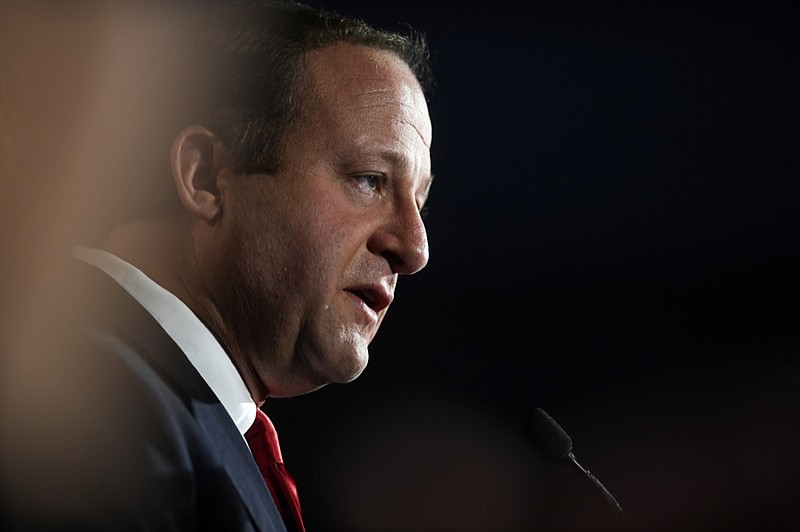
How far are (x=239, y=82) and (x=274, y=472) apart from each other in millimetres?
582

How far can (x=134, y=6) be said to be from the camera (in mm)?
1683

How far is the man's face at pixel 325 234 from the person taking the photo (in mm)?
1314

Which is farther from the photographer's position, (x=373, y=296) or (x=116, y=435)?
(x=373, y=296)

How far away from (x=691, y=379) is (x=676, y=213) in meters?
0.40

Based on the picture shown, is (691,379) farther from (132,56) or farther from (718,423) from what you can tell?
(132,56)

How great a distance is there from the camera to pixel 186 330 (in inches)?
49.6

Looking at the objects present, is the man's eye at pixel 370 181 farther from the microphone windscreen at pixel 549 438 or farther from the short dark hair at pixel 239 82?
the microphone windscreen at pixel 549 438

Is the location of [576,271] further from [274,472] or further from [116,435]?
[116,435]

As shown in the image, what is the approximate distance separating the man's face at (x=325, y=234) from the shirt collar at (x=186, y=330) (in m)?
0.06

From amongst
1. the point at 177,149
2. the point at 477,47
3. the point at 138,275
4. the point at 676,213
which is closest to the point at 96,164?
the point at 177,149

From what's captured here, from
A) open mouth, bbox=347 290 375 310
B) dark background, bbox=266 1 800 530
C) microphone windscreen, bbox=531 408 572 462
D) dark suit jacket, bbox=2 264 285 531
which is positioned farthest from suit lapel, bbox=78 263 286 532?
dark background, bbox=266 1 800 530

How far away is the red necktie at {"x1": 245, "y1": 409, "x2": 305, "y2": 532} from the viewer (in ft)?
4.27

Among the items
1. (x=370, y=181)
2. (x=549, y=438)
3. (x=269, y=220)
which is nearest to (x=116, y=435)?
(x=269, y=220)

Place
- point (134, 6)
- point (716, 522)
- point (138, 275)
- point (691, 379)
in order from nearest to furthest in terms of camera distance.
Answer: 1. point (138, 275)
2. point (134, 6)
3. point (716, 522)
4. point (691, 379)
